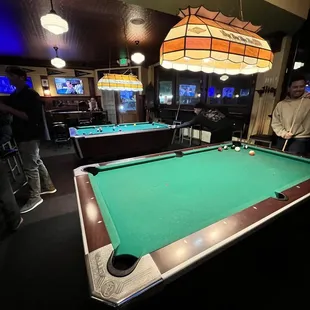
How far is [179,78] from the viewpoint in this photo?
239 inches

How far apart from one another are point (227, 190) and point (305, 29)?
3.65 m

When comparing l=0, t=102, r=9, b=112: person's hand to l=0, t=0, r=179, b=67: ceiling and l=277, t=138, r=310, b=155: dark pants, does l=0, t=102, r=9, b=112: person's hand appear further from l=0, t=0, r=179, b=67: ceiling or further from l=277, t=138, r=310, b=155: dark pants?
l=277, t=138, r=310, b=155: dark pants

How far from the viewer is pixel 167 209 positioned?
1.01m

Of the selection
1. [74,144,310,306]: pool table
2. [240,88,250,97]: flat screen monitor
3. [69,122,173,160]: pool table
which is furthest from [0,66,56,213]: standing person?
[240,88,250,97]: flat screen monitor

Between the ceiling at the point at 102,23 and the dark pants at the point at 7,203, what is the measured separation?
2267 mm

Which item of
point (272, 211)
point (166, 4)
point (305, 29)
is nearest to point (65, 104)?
point (166, 4)

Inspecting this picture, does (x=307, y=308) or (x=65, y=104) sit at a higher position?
(x=65, y=104)

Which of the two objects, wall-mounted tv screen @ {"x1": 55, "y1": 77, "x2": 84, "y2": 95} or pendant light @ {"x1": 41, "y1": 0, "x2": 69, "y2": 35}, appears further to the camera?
wall-mounted tv screen @ {"x1": 55, "y1": 77, "x2": 84, "y2": 95}

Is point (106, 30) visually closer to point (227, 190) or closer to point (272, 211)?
point (227, 190)

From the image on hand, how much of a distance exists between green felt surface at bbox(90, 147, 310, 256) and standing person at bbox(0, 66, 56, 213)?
48.2 inches

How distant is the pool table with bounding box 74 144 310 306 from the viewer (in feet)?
2.05

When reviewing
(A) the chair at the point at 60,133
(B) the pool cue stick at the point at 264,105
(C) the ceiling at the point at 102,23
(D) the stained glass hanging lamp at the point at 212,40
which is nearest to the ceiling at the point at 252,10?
(C) the ceiling at the point at 102,23

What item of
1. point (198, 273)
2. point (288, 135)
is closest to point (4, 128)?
point (198, 273)

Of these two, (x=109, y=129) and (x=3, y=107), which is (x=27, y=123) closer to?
(x=3, y=107)
